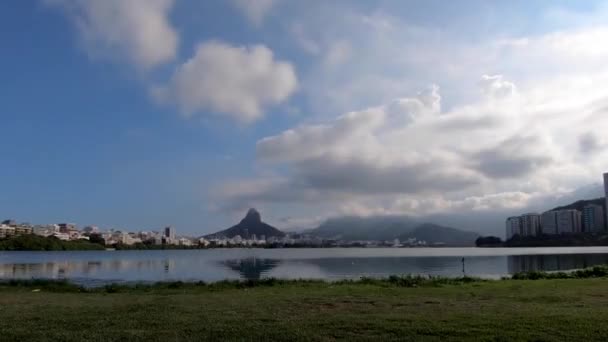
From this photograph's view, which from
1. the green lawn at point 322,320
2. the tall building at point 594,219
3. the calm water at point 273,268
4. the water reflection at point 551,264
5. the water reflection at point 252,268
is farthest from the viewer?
the tall building at point 594,219

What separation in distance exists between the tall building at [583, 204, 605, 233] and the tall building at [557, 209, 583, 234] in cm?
297

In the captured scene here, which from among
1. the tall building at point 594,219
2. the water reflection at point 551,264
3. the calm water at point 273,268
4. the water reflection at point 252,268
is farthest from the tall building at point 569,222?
the water reflection at point 252,268

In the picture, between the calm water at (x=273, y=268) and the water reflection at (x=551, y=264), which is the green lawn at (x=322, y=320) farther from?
the water reflection at (x=551, y=264)

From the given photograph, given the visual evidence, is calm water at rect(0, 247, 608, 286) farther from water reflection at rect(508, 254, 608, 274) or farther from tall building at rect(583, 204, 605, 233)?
tall building at rect(583, 204, 605, 233)

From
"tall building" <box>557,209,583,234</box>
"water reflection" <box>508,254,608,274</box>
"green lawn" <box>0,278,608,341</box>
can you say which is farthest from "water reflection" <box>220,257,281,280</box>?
"tall building" <box>557,209,583,234</box>

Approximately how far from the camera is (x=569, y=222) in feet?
645

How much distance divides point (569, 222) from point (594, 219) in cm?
854

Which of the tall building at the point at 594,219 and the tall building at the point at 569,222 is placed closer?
the tall building at the point at 594,219

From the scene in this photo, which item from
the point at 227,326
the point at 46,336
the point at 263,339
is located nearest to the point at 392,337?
the point at 263,339

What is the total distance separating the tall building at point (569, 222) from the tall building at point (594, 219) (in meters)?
2.97

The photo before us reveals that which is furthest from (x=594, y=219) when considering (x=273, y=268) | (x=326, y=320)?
(x=326, y=320)

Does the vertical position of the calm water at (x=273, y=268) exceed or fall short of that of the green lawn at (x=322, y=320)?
it falls short

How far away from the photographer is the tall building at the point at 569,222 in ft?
641

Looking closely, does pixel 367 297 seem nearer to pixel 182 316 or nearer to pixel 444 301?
pixel 444 301
